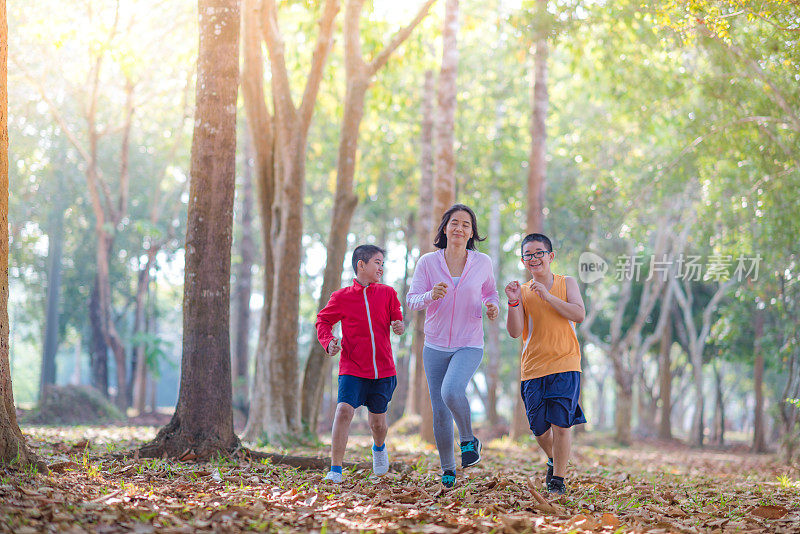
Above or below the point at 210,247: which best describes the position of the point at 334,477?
below

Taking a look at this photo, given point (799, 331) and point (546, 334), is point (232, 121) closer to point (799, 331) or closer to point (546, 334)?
point (546, 334)

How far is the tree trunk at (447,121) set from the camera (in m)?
12.3

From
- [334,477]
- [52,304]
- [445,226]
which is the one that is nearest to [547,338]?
[445,226]

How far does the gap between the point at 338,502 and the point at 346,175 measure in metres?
6.90

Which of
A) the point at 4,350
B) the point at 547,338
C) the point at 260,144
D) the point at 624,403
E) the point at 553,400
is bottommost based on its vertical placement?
the point at 624,403

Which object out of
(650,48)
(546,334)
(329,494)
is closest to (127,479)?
(329,494)

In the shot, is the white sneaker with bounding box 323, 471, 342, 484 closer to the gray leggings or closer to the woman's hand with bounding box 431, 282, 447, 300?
the gray leggings

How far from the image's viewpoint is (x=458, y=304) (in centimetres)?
622

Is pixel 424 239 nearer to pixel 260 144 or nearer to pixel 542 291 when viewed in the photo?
pixel 260 144

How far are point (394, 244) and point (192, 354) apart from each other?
77.3 ft

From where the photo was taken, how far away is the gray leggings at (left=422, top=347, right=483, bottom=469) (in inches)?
239

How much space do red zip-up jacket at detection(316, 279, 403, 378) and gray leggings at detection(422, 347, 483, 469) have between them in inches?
14.4

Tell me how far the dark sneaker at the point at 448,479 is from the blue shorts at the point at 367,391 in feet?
2.33

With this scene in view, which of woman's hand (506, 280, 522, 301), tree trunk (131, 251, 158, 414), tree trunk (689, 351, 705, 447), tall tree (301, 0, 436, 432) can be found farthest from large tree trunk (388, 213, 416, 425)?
woman's hand (506, 280, 522, 301)
